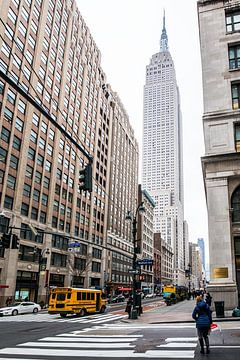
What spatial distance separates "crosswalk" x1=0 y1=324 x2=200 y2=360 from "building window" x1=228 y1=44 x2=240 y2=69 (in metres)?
26.8

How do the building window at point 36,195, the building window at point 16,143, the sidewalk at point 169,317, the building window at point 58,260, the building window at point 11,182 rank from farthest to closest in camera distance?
the building window at point 58,260 < the building window at point 36,195 < the building window at point 16,143 < the building window at point 11,182 < the sidewalk at point 169,317

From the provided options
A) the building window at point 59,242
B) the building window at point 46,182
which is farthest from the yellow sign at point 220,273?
the building window at point 46,182

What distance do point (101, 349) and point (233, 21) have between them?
109 ft

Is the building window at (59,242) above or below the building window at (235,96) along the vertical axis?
below

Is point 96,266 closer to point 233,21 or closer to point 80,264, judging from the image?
point 80,264

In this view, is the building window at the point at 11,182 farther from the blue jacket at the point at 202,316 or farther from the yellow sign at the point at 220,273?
the blue jacket at the point at 202,316

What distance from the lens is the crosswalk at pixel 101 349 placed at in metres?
10.7

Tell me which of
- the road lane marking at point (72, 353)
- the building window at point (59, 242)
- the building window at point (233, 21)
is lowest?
the road lane marking at point (72, 353)

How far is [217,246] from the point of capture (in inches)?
1099

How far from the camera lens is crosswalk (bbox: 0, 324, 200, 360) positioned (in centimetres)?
1066

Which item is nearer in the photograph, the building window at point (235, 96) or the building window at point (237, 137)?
the building window at point (237, 137)

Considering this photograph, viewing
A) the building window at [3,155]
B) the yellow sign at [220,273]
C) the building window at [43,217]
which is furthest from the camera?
the building window at [43,217]

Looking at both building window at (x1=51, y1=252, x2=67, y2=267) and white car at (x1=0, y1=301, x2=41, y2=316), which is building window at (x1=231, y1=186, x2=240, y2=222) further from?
building window at (x1=51, y1=252, x2=67, y2=267)

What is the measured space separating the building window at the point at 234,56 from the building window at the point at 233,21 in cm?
194
